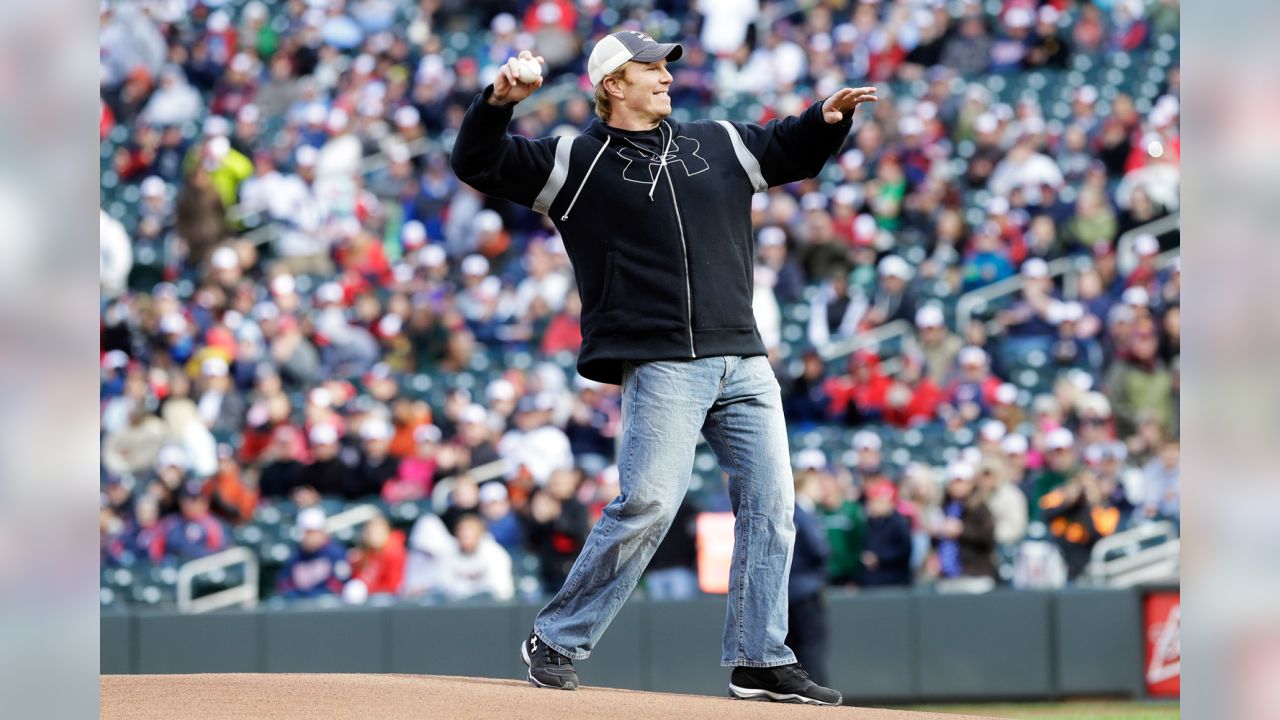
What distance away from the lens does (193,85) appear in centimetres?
1845

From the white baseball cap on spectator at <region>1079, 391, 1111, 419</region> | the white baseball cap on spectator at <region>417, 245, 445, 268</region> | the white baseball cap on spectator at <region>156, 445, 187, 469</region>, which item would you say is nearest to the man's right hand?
the white baseball cap on spectator at <region>156, 445, 187, 469</region>

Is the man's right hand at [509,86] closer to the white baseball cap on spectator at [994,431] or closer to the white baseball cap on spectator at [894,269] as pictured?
the white baseball cap on spectator at [994,431]

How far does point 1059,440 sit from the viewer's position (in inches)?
487

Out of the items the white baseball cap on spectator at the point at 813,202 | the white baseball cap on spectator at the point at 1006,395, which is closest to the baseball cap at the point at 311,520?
the white baseball cap on spectator at the point at 1006,395

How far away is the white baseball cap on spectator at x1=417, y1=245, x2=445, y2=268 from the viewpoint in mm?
15156

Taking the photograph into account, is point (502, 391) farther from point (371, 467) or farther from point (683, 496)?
point (683, 496)

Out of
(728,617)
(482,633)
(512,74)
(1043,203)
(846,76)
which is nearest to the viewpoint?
(512,74)

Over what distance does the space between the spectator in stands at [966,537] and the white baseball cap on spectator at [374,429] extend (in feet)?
13.0

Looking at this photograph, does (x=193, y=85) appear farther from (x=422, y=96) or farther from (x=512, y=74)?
(x=512, y=74)

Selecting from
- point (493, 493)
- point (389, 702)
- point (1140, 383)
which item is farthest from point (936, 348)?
point (389, 702)
